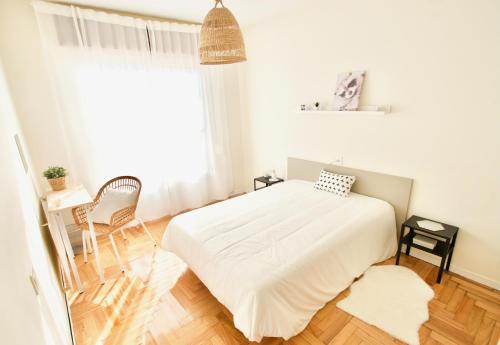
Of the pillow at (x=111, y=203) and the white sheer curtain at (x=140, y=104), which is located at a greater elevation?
the white sheer curtain at (x=140, y=104)

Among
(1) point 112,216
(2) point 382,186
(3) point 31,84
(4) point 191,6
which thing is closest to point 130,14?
(4) point 191,6

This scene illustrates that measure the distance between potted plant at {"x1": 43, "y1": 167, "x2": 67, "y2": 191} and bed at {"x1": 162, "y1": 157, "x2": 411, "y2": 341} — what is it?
126 cm

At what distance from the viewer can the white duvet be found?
1.71 metres

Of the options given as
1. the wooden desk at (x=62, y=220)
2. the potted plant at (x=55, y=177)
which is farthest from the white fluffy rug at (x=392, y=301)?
the potted plant at (x=55, y=177)

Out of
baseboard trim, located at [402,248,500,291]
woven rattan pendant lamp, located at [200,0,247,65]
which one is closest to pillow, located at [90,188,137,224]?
woven rattan pendant lamp, located at [200,0,247,65]

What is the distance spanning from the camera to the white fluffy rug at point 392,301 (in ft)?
6.31

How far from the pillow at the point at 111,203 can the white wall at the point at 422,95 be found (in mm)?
2358

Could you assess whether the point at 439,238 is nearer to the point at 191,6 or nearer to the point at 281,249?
the point at 281,249

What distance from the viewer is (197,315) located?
2109mm

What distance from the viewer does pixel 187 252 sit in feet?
7.59

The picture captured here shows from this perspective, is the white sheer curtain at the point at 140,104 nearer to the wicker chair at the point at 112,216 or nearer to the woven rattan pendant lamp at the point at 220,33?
the wicker chair at the point at 112,216

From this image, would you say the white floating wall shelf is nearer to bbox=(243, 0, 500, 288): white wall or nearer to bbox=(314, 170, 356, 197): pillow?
bbox=(243, 0, 500, 288): white wall

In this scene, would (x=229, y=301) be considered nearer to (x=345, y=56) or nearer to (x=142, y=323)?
(x=142, y=323)

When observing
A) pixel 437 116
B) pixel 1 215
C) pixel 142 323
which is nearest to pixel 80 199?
pixel 142 323
